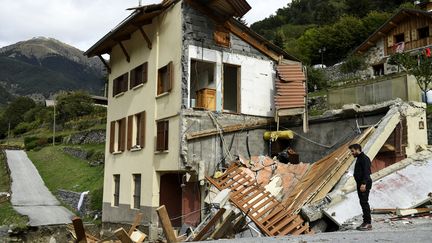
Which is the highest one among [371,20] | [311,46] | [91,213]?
[371,20]

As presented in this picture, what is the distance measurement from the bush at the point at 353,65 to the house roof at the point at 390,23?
2307 mm

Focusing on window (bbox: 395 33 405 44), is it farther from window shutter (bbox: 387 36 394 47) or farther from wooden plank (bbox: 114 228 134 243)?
wooden plank (bbox: 114 228 134 243)

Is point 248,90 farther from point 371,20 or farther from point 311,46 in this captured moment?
point 371,20

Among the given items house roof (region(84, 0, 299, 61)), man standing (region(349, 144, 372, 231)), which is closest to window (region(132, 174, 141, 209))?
house roof (region(84, 0, 299, 61))

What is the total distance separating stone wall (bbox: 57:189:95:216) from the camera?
26350mm

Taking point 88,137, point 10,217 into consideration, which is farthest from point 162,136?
point 88,137

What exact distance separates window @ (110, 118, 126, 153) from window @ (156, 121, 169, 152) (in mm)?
4181

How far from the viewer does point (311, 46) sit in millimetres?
54719

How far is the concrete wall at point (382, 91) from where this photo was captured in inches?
609

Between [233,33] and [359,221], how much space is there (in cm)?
1060

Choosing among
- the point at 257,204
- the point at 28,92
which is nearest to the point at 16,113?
the point at 257,204

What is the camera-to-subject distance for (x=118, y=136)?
72.4ft

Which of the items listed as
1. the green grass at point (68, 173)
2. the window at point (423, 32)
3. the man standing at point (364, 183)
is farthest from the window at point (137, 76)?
the window at point (423, 32)

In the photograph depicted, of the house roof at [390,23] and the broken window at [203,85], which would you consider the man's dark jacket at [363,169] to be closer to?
the broken window at [203,85]
